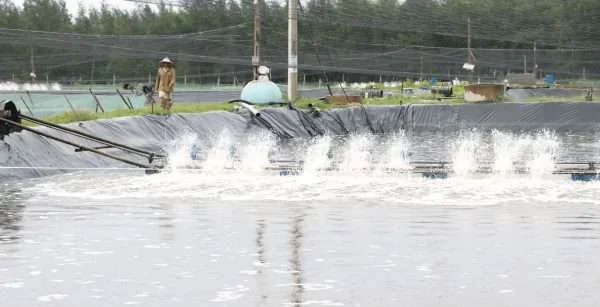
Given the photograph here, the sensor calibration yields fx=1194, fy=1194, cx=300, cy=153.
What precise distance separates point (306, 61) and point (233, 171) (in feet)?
159

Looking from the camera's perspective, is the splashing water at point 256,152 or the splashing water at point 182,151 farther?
the splashing water at point 182,151

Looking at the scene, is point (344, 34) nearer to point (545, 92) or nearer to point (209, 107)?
point (545, 92)

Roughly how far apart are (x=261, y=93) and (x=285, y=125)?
2.36 m

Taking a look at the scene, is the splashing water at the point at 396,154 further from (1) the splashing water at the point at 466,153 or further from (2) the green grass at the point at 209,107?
(2) the green grass at the point at 209,107

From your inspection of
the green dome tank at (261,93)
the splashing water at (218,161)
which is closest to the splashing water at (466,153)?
the splashing water at (218,161)

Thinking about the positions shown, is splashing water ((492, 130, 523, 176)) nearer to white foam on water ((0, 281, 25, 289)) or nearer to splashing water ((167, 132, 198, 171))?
splashing water ((167, 132, 198, 171))

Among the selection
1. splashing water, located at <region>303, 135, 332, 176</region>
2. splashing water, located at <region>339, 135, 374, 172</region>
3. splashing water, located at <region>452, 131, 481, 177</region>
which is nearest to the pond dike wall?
splashing water, located at <region>303, 135, 332, 176</region>

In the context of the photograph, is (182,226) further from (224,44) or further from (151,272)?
(224,44)

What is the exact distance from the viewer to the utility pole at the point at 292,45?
133 feet

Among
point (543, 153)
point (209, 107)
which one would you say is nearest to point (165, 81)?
point (209, 107)

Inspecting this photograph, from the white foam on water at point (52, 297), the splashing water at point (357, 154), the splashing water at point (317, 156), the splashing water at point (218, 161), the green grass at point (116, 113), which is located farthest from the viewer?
the green grass at point (116, 113)

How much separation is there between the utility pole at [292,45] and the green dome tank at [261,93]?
4.32 ft

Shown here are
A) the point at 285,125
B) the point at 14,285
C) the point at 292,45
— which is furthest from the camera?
the point at 292,45

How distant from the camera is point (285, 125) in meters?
38.0
